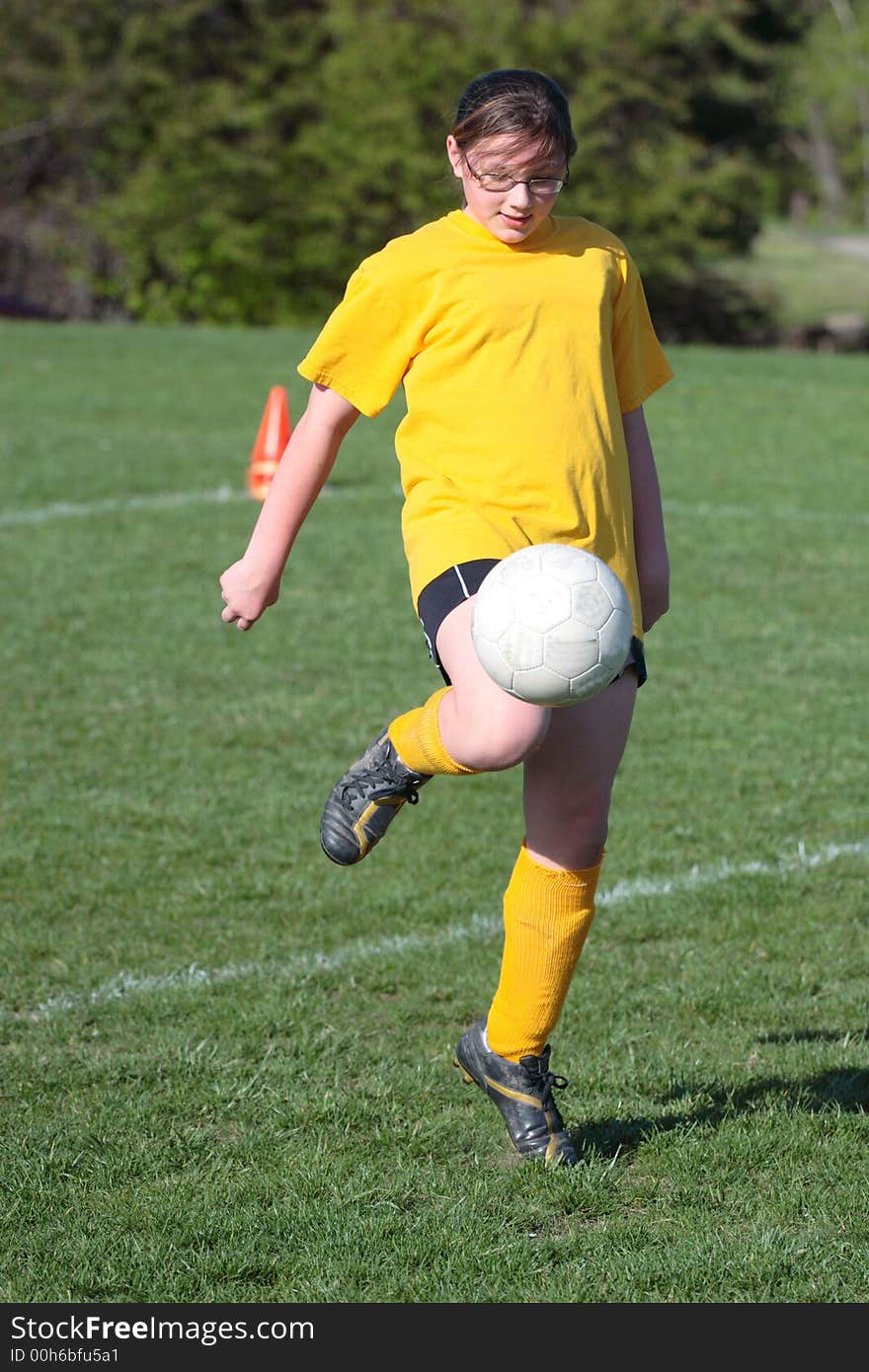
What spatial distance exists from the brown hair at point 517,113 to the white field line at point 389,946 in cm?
222

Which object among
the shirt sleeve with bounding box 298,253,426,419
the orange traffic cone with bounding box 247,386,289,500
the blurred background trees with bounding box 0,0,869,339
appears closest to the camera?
the shirt sleeve with bounding box 298,253,426,419

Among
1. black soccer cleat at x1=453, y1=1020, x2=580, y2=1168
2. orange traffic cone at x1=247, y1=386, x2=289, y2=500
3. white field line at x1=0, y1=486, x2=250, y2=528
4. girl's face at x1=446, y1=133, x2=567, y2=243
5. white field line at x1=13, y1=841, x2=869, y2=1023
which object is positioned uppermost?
girl's face at x1=446, y1=133, x2=567, y2=243

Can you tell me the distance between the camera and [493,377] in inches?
127

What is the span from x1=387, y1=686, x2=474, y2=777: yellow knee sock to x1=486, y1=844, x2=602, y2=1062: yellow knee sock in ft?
0.84

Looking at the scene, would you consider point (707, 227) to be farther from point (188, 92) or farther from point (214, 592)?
point (214, 592)

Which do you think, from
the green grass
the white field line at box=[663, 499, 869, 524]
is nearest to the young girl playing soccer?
the white field line at box=[663, 499, 869, 524]

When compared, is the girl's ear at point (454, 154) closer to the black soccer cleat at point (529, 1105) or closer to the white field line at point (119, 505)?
the black soccer cleat at point (529, 1105)

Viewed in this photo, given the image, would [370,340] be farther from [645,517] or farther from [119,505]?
[119,505]

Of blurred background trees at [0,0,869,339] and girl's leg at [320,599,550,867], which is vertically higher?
girl's leg at [320,599,550,867]

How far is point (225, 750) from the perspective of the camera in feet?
21.7

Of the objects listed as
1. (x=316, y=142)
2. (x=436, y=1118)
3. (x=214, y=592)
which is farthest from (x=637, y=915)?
(x=316, y=142)

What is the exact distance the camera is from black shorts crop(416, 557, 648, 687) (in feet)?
10.6

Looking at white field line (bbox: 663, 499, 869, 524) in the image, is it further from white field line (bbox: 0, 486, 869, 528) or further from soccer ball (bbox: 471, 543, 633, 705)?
soccer ball (bbox: 471, 543, 633, 705)

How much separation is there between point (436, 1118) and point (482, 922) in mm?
1276
